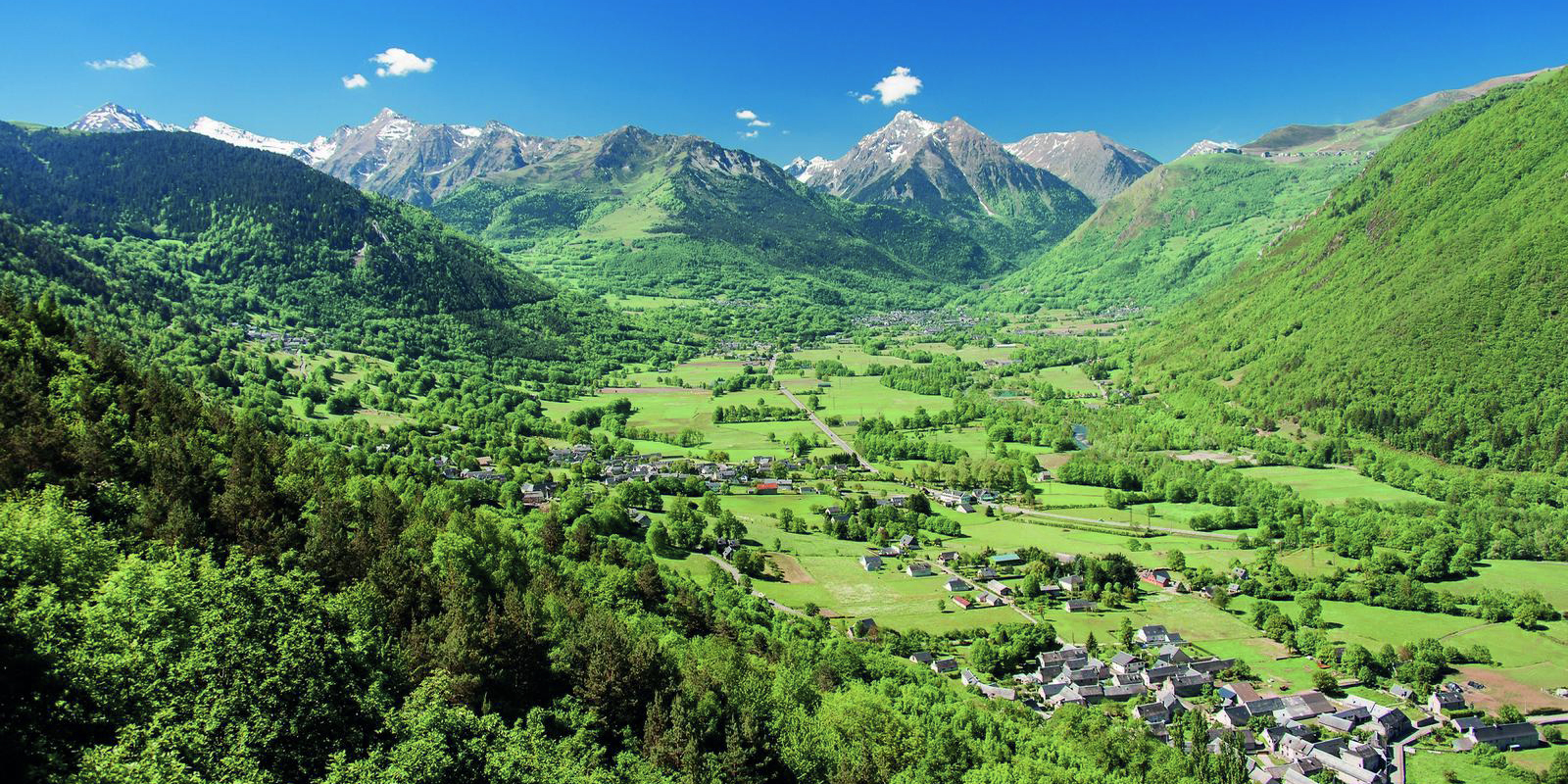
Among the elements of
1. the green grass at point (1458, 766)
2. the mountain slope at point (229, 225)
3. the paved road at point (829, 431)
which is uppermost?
the mountain slope at point (229, 225)

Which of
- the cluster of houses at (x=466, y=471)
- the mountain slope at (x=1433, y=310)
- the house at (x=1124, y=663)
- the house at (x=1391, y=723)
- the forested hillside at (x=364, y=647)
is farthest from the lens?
the mountain slope at (x=1433, y=310)

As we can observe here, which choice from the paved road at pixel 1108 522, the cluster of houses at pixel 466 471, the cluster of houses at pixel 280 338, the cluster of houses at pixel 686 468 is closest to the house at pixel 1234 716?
the paved road at pixel 1108 522

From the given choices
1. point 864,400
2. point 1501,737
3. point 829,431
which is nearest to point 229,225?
point 829,431

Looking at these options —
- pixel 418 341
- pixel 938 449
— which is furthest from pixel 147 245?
pixel 938 449

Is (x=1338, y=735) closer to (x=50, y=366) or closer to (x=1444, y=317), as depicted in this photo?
(x=50, y=366)

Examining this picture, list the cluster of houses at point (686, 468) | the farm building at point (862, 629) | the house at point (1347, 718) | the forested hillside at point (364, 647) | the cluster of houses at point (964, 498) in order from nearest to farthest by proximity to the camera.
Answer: the forested hillside at point (364, 647) < the house at point (1347, 718) < the farm building at point (862, 629) < the cluster of houses at point (964, 498) < the cluster of houses at point (686, 468)

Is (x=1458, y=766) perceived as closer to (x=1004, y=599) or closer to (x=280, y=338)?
(x=1004, y=599)

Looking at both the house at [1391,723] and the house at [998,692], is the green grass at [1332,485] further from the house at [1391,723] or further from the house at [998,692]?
the house at [998,692]
